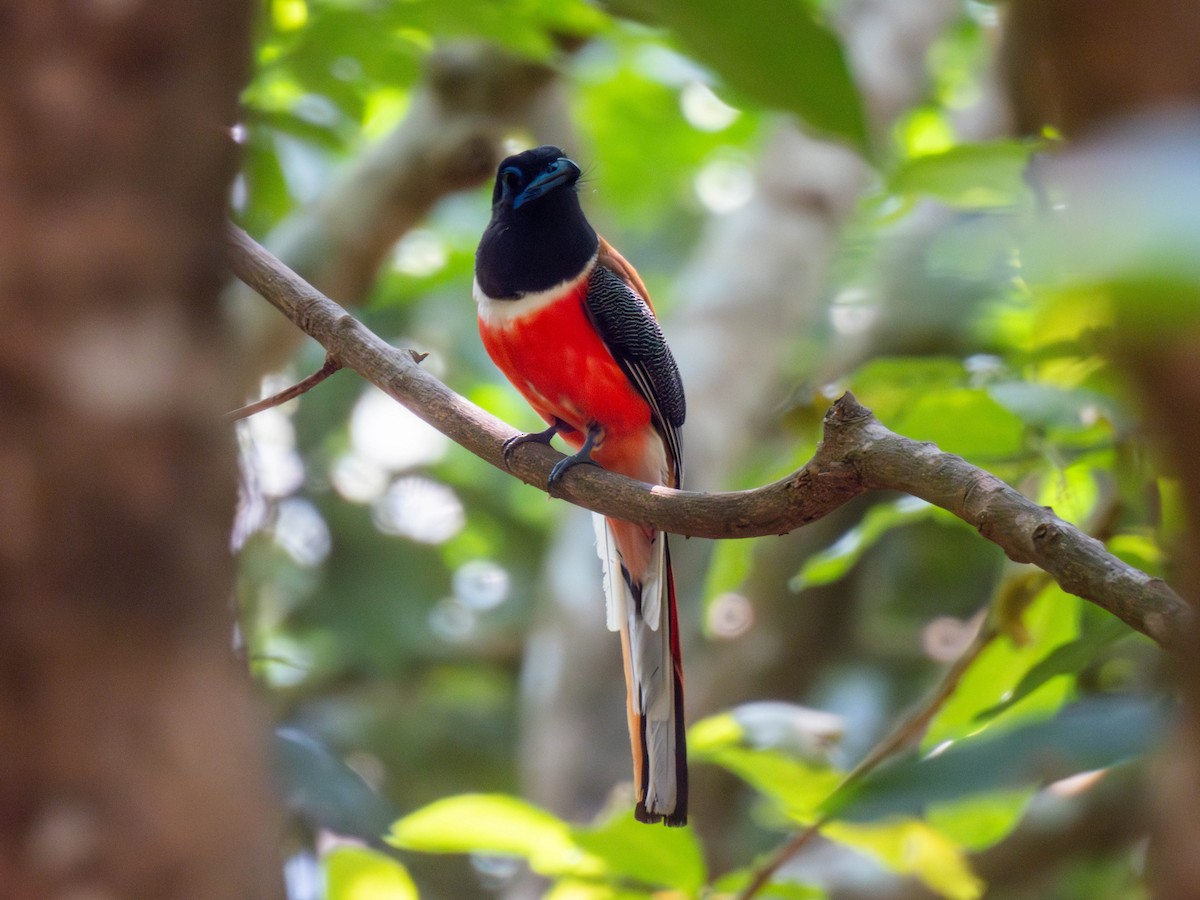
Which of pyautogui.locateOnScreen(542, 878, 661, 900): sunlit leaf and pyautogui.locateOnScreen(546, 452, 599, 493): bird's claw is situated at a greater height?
pyautogui.locateOnScreen(546, 452, 599, 493): bird's claw

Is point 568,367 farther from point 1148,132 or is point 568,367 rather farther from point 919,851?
point 1148,132

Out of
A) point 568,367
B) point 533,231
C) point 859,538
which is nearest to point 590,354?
point 568,367

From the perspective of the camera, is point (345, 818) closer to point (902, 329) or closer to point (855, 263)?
point (902, 329)

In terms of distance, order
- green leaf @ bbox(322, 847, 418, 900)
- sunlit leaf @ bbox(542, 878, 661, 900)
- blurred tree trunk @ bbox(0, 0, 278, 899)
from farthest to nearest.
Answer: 1. sunlit leaf @ bbox(542, 878, 661, 900)
2. green leaf @ bbox(322, 847, 418, 900)
3. blurred tree trunk @ bbox(0, 0, 278, 899)

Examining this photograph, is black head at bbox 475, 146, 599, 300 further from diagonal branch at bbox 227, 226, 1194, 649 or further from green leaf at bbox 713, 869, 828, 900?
green leaf at bbox 713, 869, 828, 900

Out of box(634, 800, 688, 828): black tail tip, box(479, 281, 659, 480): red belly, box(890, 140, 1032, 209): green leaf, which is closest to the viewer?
box(890, 140, 1032, 209): green leaf

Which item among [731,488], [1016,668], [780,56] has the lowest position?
[731,488]

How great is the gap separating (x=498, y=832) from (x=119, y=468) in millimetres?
1994

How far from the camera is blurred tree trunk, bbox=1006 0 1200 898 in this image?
0.40 m

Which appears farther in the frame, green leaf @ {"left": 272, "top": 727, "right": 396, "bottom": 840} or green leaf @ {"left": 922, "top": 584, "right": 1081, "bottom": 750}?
green leaf @ {"left": 922, "top": 584, "right": 1081, "bottom": 750}

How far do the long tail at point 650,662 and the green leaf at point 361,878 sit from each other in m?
0.63

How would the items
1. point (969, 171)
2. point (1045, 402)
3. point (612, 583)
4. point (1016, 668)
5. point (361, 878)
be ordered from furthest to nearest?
point (612, 583) → point (1016, 668) → point (361, 878) → point (1045, 402) → point (969, 171)

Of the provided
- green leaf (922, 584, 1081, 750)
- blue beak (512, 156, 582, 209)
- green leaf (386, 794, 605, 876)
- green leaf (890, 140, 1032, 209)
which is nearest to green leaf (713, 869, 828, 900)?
green leaf (386, 794, 605, 876)

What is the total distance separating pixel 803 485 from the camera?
2.06 m
